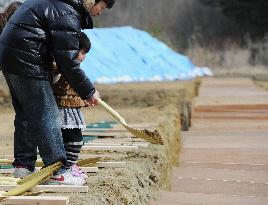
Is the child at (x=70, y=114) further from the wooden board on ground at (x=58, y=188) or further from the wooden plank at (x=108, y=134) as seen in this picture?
the wooden plank at (x=108, y=134)

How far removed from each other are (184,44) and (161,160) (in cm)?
3753

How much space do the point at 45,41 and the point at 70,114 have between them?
17.5 inches

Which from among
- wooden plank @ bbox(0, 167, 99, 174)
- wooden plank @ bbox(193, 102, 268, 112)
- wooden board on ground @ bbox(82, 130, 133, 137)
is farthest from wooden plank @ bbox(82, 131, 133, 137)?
wooden plank @ bbox(193, 102, 268, 112)

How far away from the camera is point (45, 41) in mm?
3779

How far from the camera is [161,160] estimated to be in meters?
5.21

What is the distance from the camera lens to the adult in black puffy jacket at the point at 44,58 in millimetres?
3725

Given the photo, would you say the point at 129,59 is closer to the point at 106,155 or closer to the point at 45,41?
the point at 106,155

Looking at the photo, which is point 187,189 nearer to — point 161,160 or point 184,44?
point 161,160

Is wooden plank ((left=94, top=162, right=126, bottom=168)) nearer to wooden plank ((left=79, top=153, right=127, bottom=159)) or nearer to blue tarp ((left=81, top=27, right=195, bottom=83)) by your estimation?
wooden plank ((left=79, top=153, right=127, bottom=159))

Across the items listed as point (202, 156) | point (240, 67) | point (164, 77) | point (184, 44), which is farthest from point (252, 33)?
point (202, 156)

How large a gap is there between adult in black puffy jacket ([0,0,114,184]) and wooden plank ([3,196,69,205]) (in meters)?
0.49

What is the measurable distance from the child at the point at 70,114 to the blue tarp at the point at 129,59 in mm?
15341

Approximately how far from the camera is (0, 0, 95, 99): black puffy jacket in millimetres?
3717

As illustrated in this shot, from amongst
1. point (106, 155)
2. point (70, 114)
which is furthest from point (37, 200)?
point (106, 155)
